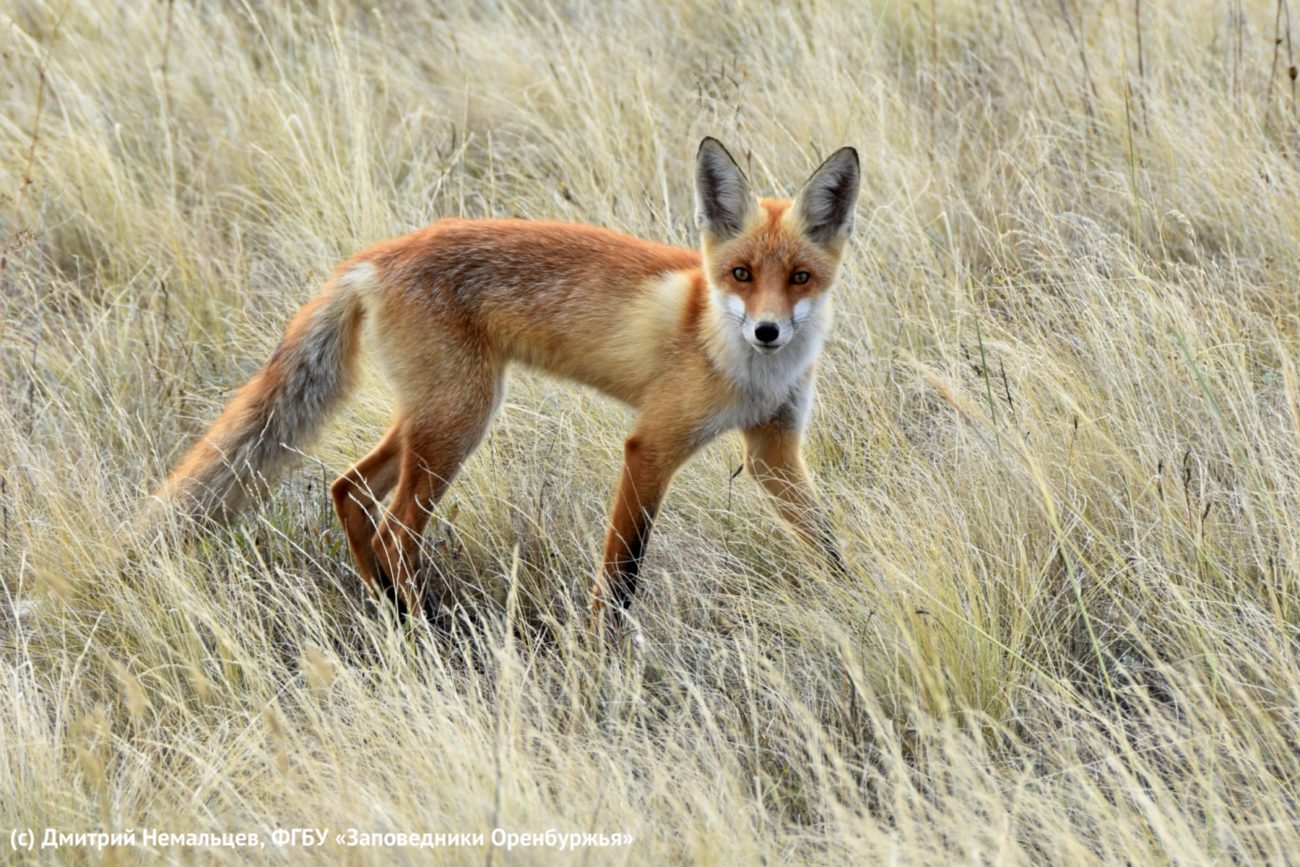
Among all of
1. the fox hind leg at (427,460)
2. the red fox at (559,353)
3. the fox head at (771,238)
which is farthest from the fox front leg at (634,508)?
the fox hind leg at (427,460)

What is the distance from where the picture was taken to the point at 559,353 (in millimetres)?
3510

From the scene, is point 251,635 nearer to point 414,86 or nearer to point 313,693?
point 313,693

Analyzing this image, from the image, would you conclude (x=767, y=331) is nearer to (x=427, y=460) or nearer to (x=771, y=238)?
(x=771, y=238)

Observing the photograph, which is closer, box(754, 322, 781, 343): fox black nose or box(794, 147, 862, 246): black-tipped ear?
box(754, 322, 781, 343): fox black nose

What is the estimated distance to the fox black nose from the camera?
3.01 m

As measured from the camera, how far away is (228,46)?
582cm

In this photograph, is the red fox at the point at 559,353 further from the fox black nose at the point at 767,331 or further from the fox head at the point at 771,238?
the fox black nose at the point at 767,331

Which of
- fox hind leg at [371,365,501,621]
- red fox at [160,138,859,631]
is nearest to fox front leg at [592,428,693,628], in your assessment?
red fox at [160,138,859,631]

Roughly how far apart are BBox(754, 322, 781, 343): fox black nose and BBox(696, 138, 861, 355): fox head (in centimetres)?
4

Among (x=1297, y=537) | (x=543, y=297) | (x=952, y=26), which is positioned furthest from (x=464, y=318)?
(x=952, y=26)

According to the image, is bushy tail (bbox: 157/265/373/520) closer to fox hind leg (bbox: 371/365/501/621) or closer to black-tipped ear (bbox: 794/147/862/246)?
fox hind leg (bbox: 371/365/501/621)

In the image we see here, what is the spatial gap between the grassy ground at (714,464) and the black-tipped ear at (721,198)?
707 mm

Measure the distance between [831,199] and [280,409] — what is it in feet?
5.18

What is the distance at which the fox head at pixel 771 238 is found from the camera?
317 cm
